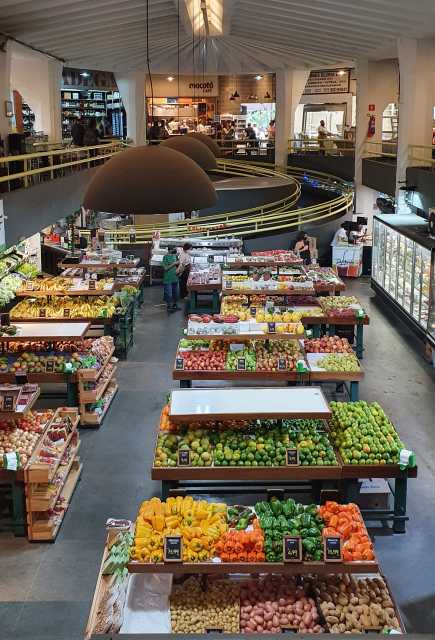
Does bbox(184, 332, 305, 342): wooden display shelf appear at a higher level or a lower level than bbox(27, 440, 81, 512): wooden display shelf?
higher

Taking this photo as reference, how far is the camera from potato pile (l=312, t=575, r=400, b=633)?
5.01 metres

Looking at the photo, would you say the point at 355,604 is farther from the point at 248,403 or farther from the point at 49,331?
the point at 49,331

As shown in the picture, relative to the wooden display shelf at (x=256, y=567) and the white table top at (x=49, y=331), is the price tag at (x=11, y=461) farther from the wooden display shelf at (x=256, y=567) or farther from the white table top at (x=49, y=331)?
the white table top at (x=49, y=331)

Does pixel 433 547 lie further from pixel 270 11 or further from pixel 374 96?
pixel 374 96

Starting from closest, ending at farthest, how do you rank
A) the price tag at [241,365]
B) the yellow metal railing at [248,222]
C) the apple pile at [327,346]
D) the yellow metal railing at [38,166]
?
the price tag at [241,365] → the apple pile at [327,346] → the yellow metal railing at [38,166] → the yellow metal railing at [248,222]

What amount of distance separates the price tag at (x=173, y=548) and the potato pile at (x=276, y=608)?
51 centimetres

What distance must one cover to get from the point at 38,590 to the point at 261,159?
2480cm

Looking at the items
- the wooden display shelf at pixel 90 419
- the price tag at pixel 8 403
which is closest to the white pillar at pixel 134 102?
the wooden display shelf at pixel 90 419

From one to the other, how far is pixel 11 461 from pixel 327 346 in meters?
4.78

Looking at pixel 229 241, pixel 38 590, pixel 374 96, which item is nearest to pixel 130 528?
pixel 38 590

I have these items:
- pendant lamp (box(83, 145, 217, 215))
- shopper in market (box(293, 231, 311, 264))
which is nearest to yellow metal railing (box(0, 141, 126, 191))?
shopper in market (box(293, 231, 311, 264))

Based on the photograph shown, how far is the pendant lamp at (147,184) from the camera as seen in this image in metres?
3.38

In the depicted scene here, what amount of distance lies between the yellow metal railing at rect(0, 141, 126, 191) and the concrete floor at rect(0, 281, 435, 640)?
3.45 m

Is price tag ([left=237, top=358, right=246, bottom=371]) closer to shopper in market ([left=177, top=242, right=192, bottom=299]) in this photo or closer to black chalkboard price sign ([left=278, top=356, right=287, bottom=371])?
black chalkboard price sign ([left=278, top=356, right=287, bottom=371])
